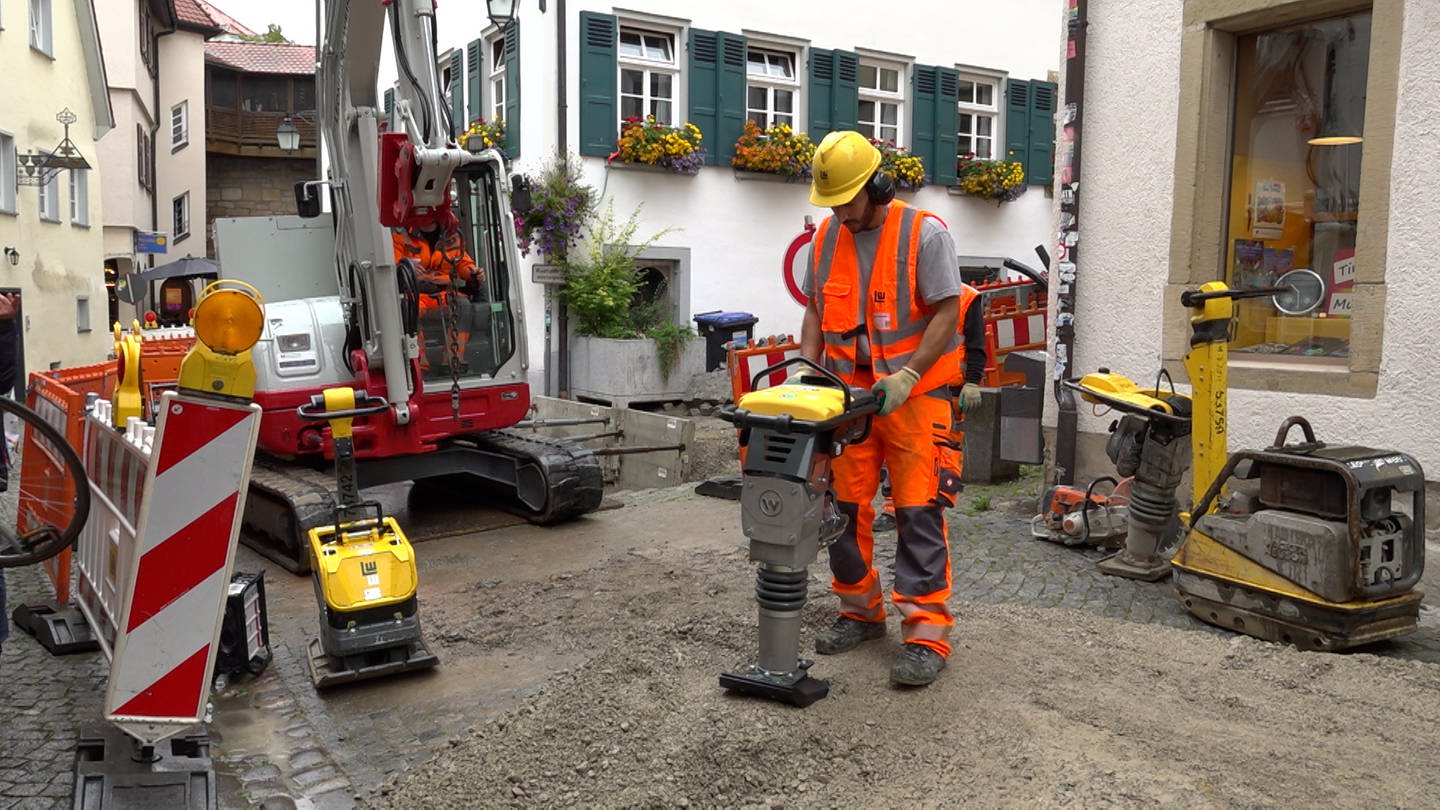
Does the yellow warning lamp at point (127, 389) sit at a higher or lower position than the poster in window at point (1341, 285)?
lower

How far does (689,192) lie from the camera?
15750mm

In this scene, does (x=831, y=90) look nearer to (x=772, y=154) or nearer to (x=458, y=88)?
(x=772, y=154)

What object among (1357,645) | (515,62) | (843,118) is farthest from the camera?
(843,118)

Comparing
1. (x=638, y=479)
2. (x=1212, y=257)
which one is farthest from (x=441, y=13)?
(x=1212, y=257)

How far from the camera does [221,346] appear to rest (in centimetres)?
328

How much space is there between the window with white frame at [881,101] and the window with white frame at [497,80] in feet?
16.2

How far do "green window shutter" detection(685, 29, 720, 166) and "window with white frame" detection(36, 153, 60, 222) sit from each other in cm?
1029

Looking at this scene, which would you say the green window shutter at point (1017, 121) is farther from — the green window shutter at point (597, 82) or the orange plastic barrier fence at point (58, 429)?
the orange plastic barrier fence at point (58, 429)

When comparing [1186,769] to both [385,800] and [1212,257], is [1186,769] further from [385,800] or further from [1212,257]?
[1212,257]

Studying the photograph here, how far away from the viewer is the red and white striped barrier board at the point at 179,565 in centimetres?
322

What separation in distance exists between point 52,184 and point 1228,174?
18.6 metres

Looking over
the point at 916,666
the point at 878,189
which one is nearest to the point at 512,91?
the point at 878,189

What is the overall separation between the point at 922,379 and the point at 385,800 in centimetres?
Result: 212

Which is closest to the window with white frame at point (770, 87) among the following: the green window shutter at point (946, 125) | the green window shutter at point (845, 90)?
the green window shutter at point (845, 90)
